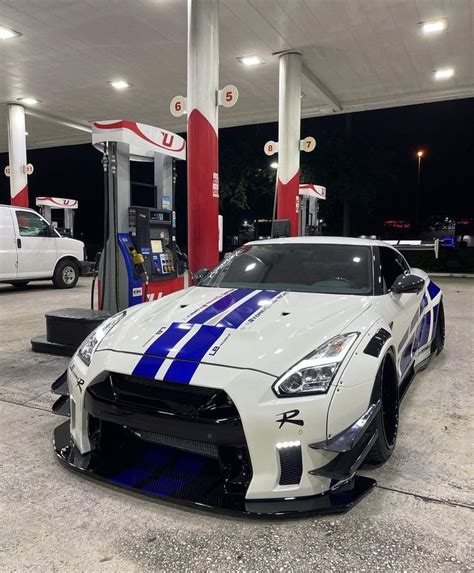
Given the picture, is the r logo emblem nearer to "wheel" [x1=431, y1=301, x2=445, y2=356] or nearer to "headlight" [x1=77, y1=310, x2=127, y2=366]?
"headlight" [x1=77, y1=310, x2=127, y2=366]

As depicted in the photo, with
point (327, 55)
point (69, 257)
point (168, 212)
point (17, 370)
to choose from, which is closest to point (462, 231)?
point (327, 55)

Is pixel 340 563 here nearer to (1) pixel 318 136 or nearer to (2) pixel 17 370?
(2) pixel 17 370

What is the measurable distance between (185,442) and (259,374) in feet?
1.48

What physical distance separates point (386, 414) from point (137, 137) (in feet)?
13.9

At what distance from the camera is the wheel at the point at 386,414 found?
2373 mm

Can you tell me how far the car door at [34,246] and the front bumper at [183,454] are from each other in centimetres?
838

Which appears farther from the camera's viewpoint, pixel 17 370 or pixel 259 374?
pixel 17 370

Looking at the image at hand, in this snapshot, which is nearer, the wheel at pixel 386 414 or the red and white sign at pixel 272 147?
the wheel at pixel 386 414

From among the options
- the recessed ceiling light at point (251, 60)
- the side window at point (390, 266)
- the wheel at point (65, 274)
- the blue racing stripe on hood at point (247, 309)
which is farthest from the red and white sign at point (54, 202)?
the blue racing stripe on hood at point (247, 309)

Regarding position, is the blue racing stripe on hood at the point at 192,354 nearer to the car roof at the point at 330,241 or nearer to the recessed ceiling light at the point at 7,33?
the car roof at the point at 330,241

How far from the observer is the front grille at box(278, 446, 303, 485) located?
1.99 metres

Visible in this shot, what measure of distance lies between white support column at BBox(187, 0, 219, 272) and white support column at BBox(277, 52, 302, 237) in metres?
4.14

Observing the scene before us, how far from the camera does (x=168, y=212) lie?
616 cm

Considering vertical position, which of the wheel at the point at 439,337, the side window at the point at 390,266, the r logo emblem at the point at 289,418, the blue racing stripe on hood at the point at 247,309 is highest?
the side window at the point at 390,266
